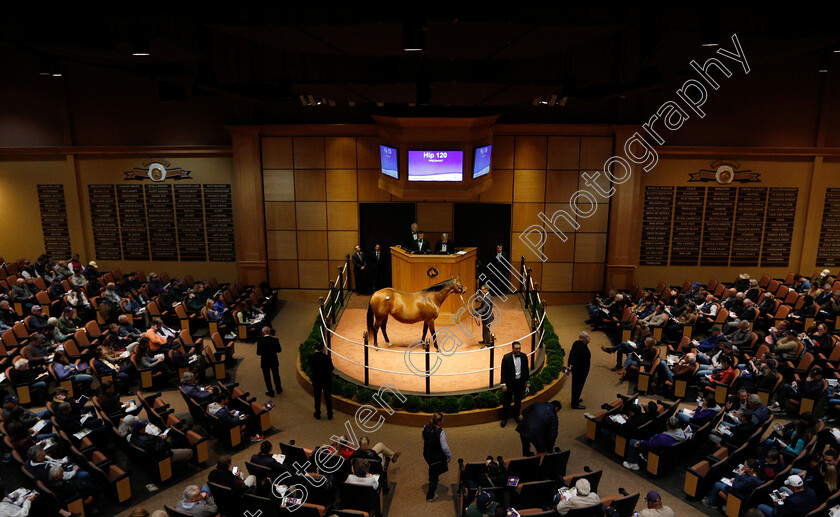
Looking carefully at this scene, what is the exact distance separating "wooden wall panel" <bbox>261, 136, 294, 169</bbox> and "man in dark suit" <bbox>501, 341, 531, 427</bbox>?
8564 mm

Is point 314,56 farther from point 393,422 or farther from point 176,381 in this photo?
point 393,422

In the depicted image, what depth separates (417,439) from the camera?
349 inches

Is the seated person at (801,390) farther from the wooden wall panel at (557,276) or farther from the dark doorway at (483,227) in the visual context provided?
the dark doorway at (483,227)

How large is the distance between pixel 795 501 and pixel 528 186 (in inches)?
374

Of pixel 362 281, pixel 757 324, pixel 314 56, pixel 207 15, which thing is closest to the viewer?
pixel 207 15

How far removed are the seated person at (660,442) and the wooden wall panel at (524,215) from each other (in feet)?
24.5

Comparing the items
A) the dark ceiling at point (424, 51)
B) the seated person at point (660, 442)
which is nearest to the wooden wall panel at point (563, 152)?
the dark ceiling at point (424, 51)

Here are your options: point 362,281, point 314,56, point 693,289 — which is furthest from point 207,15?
point 693,289

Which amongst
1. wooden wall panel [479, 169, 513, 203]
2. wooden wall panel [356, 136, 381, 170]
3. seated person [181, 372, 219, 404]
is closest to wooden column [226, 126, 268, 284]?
wooden wall panel [356, 136, 381, 170]

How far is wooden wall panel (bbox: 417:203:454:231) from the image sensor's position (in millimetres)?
14805

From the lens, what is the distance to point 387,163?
13.7 metres

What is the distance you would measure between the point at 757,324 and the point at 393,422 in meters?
8.59

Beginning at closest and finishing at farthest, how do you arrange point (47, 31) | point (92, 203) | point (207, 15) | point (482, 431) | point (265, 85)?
point (47, 31), point (207, 15), point (482, 431), point (265, 85), point (92, 203)

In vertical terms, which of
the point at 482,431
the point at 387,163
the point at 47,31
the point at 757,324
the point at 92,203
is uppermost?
the point at 47,31
